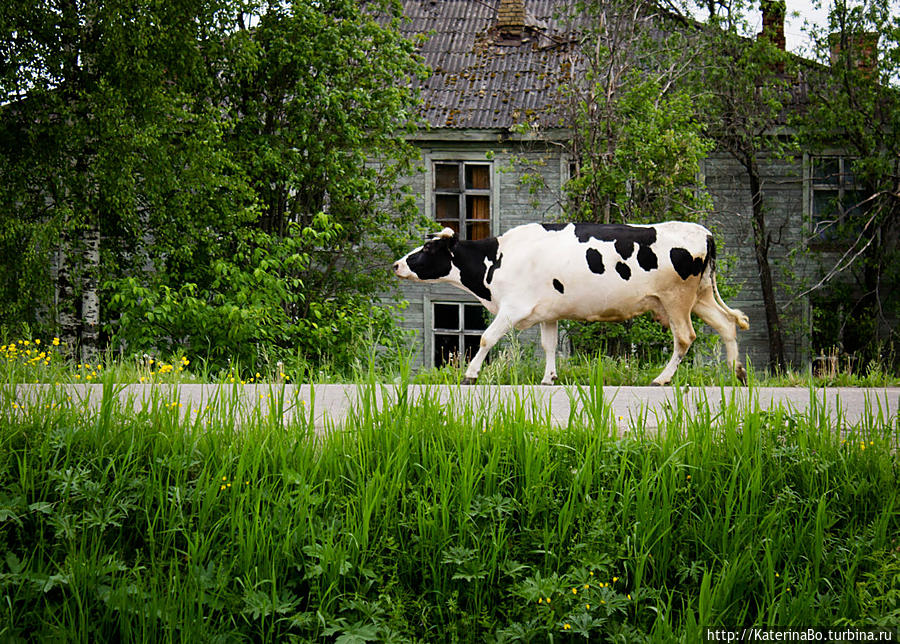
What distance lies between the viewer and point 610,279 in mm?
8430

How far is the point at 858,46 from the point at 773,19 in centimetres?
209

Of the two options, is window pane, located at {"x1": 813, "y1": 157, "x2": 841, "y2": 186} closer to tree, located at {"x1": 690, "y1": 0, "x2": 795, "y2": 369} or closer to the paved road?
tree, located at {"x1": 690, "y1": 0, "x2": 795, "y2": 369}

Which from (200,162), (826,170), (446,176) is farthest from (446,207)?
(826,170)

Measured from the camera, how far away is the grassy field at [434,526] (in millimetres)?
3967

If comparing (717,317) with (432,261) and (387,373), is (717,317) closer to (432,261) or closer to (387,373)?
(432,261)

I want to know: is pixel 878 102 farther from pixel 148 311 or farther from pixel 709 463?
pixel 709 463

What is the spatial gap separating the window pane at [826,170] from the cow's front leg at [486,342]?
1097cm

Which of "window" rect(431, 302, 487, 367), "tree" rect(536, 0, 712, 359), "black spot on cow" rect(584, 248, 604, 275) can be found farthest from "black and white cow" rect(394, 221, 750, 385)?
"window" rect(431, 302, 487, 367)

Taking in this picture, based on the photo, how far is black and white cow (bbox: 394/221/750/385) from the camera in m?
8.42

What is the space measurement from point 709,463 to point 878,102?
45.8ft

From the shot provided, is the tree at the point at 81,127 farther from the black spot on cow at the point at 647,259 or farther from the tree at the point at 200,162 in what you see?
the black spot on cow at the point at 647,259

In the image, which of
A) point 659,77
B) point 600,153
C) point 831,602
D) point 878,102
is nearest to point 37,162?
point 600,153

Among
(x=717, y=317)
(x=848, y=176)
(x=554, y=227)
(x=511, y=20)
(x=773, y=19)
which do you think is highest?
(x=511, y=20)

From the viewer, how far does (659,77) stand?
14.0 metres
